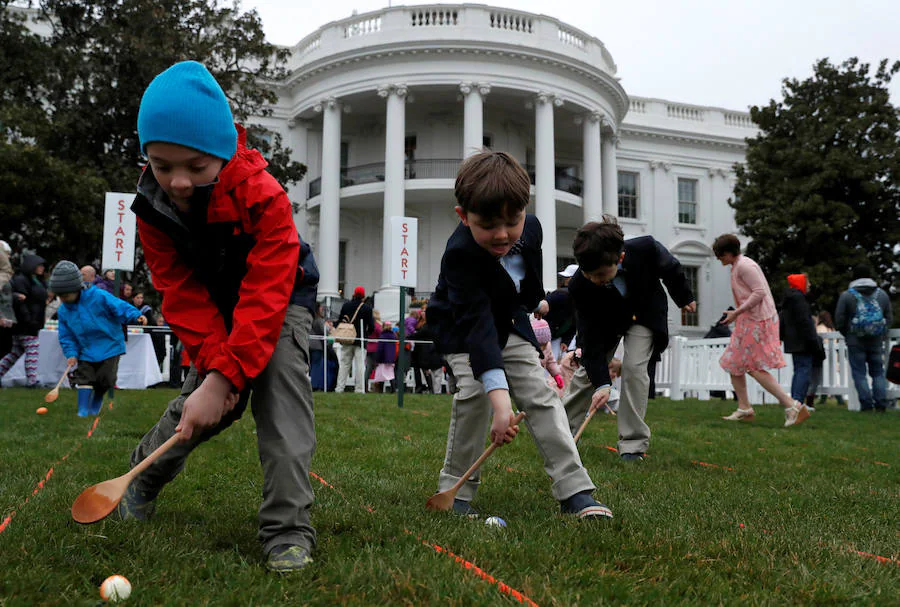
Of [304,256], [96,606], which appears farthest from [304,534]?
[304,256]

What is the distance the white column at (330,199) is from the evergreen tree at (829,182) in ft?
50.7

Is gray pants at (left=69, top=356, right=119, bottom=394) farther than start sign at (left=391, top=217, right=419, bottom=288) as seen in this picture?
No

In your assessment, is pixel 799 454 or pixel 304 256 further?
pixel 799 454

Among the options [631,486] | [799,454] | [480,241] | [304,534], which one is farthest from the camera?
[799,454]

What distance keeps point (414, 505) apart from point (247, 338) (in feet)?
4.83

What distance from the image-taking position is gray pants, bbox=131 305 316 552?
2576mm

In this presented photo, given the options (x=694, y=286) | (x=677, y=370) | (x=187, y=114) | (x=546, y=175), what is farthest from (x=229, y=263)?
(x=694, y=286)

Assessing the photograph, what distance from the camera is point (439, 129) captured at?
29500mm

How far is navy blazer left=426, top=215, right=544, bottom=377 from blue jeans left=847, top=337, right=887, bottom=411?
366 inches

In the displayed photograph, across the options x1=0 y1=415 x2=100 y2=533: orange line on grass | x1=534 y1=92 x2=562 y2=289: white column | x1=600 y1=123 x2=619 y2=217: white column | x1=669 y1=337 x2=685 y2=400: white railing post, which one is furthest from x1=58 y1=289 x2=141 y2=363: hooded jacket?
x1=600 y1=123 x2=619 y2=217: white column

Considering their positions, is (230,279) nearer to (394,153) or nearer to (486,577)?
(486,577)

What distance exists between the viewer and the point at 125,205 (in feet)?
32.2

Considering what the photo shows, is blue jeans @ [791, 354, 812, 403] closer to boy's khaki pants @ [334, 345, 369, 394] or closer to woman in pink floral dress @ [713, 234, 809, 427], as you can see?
woman in pink floral dress @ [713, 234, 809, 427]

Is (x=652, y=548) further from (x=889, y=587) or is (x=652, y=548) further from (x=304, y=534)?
(x=304, y=534)
